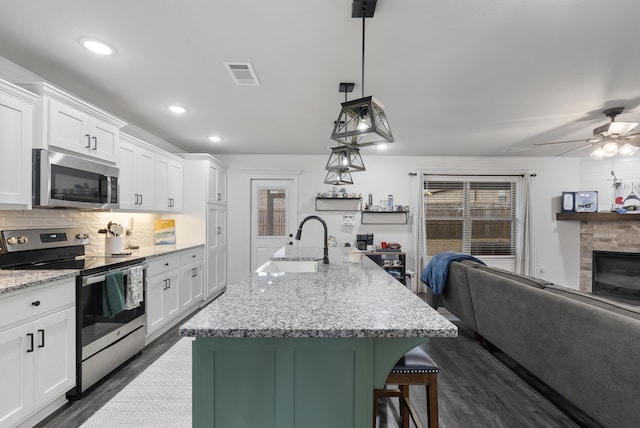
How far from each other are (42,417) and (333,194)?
4258 mm

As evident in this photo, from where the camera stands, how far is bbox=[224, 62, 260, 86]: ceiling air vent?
7.16 ft

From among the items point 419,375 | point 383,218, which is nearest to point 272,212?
point 383,218

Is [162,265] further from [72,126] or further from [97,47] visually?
[97,47]

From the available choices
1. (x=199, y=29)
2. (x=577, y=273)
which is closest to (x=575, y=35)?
(x=199, y=29)

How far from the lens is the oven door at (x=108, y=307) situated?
2104 mm

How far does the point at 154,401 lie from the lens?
2.14 metres

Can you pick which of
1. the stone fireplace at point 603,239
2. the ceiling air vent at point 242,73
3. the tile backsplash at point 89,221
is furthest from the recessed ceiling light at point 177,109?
the stone fireplace at point 603,239

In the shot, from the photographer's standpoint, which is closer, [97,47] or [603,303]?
[603,303]

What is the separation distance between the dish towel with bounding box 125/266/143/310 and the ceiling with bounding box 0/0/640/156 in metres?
1.63

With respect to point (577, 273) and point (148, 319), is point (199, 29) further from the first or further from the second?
point (577, 273)

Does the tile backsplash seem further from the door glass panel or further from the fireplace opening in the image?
the fireplace opening

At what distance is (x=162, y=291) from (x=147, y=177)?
4.39 feet

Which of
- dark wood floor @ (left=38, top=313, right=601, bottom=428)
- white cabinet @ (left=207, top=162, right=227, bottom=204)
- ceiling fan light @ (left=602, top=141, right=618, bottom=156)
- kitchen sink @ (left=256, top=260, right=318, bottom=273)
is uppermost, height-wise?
ceiling fan light @ (left=602, top=141, right=618, bottom=156)

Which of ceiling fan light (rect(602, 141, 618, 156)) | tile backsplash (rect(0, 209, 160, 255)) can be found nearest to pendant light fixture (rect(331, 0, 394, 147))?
tile backsplash (rect(0, 209, 160, 255))
